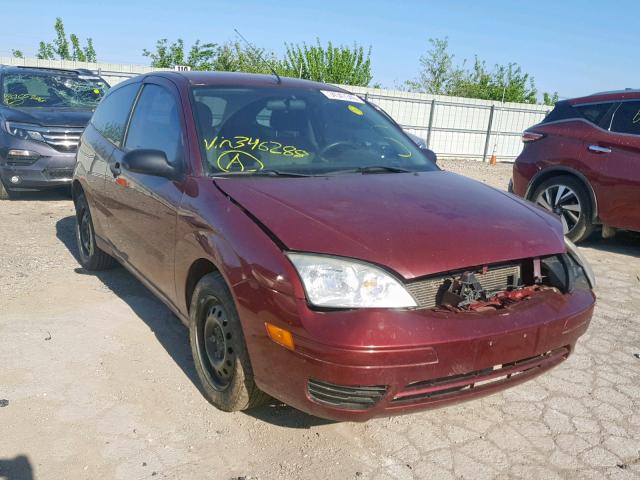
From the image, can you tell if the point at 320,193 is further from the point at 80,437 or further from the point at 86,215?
the point at 86,215

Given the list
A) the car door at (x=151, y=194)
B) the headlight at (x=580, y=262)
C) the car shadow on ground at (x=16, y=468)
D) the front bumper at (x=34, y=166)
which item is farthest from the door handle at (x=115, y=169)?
the front bumper at (x=34, y=166)

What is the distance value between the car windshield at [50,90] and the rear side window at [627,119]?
23.8ft

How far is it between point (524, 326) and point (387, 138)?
73.2 inches

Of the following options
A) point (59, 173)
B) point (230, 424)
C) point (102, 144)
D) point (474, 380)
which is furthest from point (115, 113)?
point (59, 173)

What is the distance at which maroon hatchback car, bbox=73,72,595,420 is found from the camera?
245cm

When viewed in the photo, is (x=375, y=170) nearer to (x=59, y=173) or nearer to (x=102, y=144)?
(x=102, y=144)

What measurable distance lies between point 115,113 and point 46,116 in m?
4.29

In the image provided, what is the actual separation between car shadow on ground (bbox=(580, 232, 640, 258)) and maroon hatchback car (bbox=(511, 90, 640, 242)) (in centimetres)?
30

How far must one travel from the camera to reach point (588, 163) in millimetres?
6602

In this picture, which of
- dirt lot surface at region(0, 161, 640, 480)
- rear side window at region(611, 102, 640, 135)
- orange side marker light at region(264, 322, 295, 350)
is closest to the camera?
orange side marker light at region(264, 322, 295, 350)

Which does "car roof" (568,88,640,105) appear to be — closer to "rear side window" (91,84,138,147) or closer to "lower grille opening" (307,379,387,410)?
"rear side window" (91,84,138,147)

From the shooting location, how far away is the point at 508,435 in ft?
10.0

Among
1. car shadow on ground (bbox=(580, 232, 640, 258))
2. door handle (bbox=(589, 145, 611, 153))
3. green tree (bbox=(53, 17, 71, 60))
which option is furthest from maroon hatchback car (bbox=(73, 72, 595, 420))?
green tree (bbox=(53, 17, 71, 60))

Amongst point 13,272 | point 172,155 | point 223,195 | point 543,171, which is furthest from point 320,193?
point 543,171
